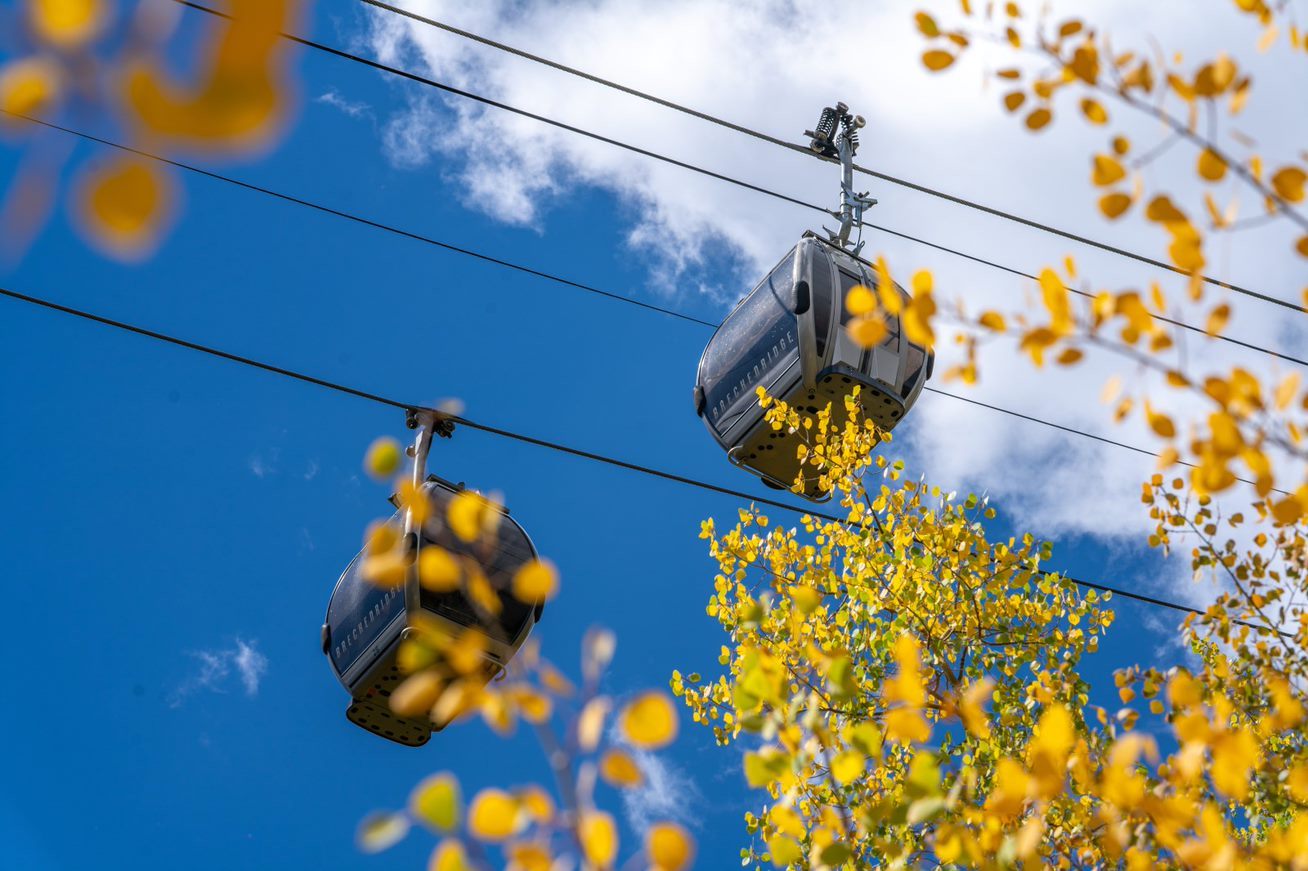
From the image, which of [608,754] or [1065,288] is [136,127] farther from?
[1065,288]

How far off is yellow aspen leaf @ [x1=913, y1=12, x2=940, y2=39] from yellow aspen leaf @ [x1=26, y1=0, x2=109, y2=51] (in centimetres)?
177

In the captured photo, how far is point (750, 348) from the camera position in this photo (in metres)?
7.34

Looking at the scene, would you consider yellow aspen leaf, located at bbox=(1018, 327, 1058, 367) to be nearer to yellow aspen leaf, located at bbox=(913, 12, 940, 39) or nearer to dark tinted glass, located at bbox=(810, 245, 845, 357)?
yellow aspen leaf, located at bbox=(913, 12, 940, 39)

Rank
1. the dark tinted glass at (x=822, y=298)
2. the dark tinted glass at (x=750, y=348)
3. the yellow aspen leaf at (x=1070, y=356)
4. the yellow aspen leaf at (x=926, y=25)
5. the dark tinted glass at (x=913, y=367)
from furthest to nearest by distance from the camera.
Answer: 1. the dark tinted glass at (x=913, y=367)
2. the dark tinted glass at (x=750, y=348)
3. the dark tinted glass at (x=822, y=298)
4. the yellow aspen leaf at (x=926, y=25)
5. the yellow aspen leaf at (x=1070, y=356)

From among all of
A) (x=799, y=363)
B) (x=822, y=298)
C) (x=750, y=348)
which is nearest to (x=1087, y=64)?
(x=799, y=363)

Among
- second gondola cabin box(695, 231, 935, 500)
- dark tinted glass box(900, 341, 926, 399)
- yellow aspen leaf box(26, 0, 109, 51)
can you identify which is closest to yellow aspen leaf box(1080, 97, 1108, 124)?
yellow aspen leaf box(26, 0, 109, 51)

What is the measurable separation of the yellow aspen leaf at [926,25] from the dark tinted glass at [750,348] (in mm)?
4605

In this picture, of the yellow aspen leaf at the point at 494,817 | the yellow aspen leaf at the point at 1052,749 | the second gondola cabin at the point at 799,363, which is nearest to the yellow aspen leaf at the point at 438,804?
the yellow aspen leaf at the point at 494,817

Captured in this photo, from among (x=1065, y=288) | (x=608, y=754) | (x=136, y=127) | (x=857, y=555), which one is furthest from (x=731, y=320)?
(x=136, y=127)

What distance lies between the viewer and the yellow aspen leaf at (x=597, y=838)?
1.52 m

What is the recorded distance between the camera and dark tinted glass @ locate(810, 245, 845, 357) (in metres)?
6.86

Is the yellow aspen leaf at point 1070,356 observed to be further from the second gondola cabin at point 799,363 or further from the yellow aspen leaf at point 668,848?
the second gondola cabin at point 799,363

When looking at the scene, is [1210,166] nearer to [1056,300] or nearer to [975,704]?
[1056,300]

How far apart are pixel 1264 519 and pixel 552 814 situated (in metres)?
2.87
